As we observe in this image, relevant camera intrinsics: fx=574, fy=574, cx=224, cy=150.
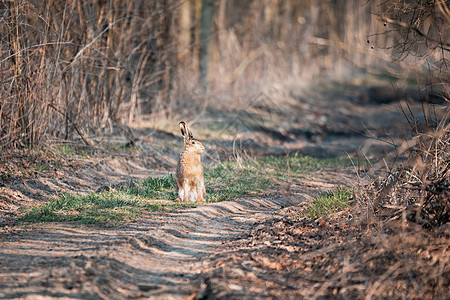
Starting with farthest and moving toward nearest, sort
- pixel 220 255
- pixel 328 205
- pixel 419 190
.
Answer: pixel 328 205
pixel 419 190
pixel 220 255

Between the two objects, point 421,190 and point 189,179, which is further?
point 189,179

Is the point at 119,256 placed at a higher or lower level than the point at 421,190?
lower

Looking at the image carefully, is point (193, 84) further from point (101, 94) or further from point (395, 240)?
point (395, 240)

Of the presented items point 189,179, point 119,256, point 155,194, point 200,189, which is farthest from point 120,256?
point 155,194

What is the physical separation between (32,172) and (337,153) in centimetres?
798

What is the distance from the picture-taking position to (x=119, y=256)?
16.9 feet

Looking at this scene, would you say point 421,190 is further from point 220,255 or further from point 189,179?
point 189,179

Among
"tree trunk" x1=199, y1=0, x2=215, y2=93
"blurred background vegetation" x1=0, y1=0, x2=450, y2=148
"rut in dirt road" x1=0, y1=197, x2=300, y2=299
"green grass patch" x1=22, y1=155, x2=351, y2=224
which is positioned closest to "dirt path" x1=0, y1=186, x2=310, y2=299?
"rut in dirt road" x1=0, y1=197, x2=300, y2=299

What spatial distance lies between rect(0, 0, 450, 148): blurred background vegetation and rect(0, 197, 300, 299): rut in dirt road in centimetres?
275

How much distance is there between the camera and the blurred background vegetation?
→ 27.0 feet

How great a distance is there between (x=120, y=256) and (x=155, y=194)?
316 cm

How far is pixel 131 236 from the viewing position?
5840mm

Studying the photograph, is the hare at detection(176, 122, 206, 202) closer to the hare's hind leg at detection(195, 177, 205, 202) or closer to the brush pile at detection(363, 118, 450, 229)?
the hare's hind leg at detection(195, 177, 205, 202)

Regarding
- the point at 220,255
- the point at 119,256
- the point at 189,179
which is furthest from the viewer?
the point at 189,179
